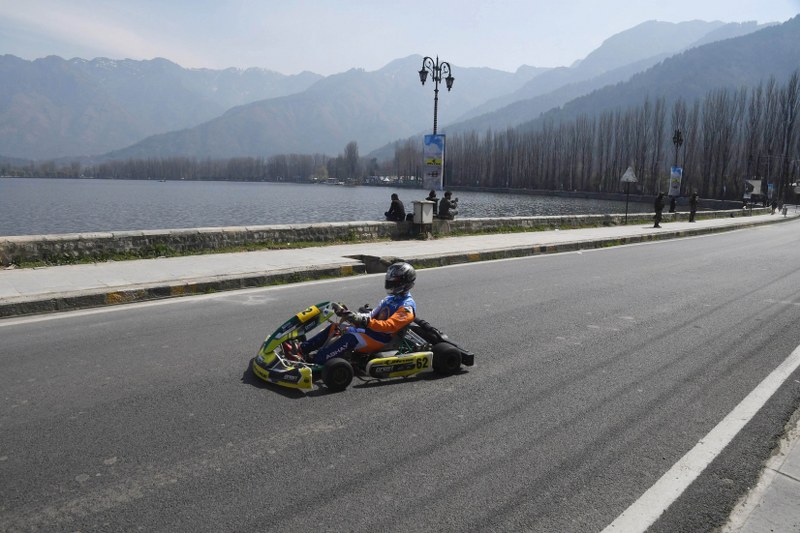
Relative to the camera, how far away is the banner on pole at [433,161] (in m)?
20.3

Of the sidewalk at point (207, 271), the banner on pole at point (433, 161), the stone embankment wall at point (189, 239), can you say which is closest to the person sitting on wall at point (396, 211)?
the stone embankment wall at point (189, 239)

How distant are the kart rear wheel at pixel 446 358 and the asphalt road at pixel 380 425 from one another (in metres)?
0.16

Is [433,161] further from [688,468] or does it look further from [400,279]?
[688,468]

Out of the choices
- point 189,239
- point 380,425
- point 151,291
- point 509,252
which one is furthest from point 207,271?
point 509,252

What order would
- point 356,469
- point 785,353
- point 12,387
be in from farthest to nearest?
point 785,353
point 12,387
point 356,469

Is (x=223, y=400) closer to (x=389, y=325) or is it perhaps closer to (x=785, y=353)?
(x=389, y=325)

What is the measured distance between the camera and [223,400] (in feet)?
16.0

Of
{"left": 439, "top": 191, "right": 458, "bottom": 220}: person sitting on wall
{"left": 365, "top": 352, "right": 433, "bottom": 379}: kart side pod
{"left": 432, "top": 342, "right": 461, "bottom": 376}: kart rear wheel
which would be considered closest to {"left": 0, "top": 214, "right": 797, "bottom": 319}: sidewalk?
{"left": 439, "top": 191, "right": 458, "bottom": 220}: person sitting on wall

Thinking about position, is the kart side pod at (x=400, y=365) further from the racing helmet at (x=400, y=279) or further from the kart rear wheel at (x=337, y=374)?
the racing helmet at (x=400, y=279)

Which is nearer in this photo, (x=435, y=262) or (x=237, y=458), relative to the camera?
(x=237, y=458)

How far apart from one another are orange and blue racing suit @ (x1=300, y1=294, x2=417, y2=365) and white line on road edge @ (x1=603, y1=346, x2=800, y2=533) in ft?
8.77

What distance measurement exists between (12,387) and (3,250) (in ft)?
23.1

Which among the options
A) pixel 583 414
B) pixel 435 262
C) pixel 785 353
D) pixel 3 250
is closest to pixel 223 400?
pixel 583 414

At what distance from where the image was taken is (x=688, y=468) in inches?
153
